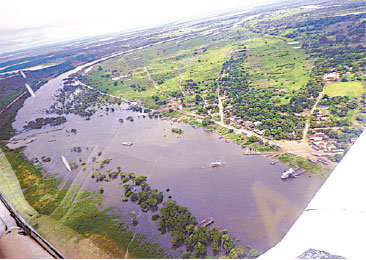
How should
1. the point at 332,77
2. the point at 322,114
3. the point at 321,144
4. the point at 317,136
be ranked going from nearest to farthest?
the point at 321,144
the point at 317,136
the point at 322,114
the point at 332,77

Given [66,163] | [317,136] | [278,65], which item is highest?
[66,163]

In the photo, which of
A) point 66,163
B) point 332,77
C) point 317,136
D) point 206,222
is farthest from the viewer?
point 332,77

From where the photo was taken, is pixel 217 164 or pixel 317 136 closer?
pixel 217 164

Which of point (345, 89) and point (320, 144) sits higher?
point (320, 144)

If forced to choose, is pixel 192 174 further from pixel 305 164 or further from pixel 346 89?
pixel 346 89

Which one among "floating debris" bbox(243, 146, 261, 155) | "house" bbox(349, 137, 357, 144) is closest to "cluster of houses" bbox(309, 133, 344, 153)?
"house" bbox(349, 137, 357, 144)

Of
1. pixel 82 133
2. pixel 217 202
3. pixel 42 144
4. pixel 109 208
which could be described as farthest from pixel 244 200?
pixel 42 144

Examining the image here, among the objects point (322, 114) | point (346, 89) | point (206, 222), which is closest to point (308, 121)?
point (322, 114)
